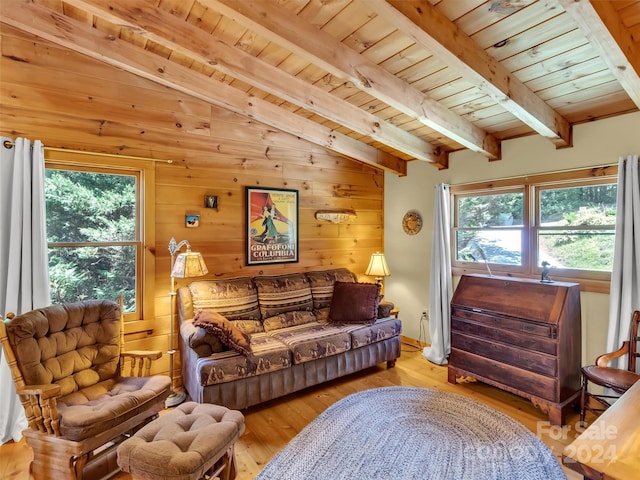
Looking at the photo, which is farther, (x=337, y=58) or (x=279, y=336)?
(x=279, y=336)

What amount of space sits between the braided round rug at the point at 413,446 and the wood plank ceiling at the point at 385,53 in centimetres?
236

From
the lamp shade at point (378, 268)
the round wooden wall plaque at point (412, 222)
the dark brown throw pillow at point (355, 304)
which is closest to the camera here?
the dark brown throw pillow at point (355, 304)

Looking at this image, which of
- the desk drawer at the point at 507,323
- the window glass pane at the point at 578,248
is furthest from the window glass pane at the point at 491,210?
the desk drawer at the point at 507,323

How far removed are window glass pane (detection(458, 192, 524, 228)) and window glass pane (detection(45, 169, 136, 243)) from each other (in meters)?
3.50

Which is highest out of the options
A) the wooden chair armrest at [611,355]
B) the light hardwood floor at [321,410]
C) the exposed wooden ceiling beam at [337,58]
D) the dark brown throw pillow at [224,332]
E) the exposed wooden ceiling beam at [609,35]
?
the exposed wooden ceiling beam at [337,58]

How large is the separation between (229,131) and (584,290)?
3.63m

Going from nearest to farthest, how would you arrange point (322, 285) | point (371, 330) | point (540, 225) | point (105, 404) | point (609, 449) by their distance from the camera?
point (609, 449), point (105, 404), point (540, 225), point (371, 330), point (322, 285)

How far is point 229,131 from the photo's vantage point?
3.43 m

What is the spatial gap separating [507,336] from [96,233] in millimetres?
3559

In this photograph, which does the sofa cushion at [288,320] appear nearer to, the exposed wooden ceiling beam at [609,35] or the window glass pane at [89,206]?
the window glass pane at [89,206]

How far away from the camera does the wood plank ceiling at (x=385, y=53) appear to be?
1855mm

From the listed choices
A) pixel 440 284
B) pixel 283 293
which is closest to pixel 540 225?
pixel 440 284

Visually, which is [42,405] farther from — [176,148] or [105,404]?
[176,148]

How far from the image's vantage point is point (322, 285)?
3816 millimetres
